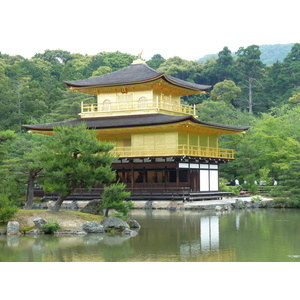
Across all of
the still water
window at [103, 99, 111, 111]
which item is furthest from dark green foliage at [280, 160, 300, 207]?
window at [103, 99, 111, 111]

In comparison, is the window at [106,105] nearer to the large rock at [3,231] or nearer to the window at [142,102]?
the window at [142,102]

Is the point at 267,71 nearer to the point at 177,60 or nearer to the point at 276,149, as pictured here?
the point at 177,60

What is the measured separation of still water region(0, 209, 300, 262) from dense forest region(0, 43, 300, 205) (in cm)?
1294

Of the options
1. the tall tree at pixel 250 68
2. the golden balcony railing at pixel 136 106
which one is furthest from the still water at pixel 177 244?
the tall tree at pixel 250 68

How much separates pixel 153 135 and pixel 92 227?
19.4 m

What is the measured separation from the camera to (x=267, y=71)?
90500mm

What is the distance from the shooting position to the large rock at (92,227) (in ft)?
74.9

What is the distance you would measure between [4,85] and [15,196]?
4384 centimetres

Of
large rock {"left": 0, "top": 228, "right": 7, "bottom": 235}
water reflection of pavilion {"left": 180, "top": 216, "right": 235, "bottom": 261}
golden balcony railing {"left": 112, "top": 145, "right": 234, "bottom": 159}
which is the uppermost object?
golden balcony railing {"left": 112, "top": 145, "right": 234, "bottom": 159}

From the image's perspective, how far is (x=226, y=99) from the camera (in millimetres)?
82688

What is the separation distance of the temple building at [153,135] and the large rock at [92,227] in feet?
52.0

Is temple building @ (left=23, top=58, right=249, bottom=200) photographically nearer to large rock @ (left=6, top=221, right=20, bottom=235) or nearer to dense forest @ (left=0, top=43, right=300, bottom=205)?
dense forest @ (left=0, top=43, right=300, bottom=205)

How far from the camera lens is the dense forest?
48000 millimetres

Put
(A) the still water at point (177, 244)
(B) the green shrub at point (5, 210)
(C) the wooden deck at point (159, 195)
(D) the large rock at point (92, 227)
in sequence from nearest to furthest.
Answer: (A) the still water at point (177, 244) < (D) the large rock at point (92, 227) < (B) the green shrub at point (5, 210) < (C) the wooden deck at point (159, 195)
